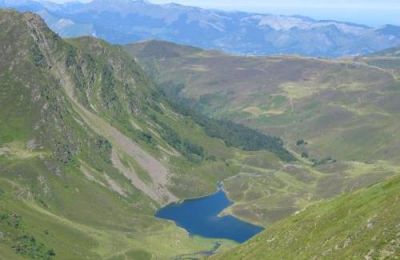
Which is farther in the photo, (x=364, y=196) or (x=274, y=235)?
(x=274, y=235)

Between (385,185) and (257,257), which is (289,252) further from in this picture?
(385,185)

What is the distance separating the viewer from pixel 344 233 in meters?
102

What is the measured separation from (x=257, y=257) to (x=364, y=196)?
75.7 ft

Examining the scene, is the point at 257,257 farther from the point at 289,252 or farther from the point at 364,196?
the point at 364,196

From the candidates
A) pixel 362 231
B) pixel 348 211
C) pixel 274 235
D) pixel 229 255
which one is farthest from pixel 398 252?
pixel 229 255

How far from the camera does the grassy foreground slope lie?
88312mm

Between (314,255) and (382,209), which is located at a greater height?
(382,209)

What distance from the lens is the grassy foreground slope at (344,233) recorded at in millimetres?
88312

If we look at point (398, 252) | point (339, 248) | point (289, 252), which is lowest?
point (289, 252)

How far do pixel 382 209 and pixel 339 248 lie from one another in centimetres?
966

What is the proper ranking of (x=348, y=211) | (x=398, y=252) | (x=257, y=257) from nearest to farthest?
(x=398, y=252) → (x=348, y=211) → (x=257, y=257)

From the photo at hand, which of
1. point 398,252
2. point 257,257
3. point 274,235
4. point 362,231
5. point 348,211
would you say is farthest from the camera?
point 274,235

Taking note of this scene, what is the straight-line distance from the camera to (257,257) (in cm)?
12212

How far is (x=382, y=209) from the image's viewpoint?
327 ft
